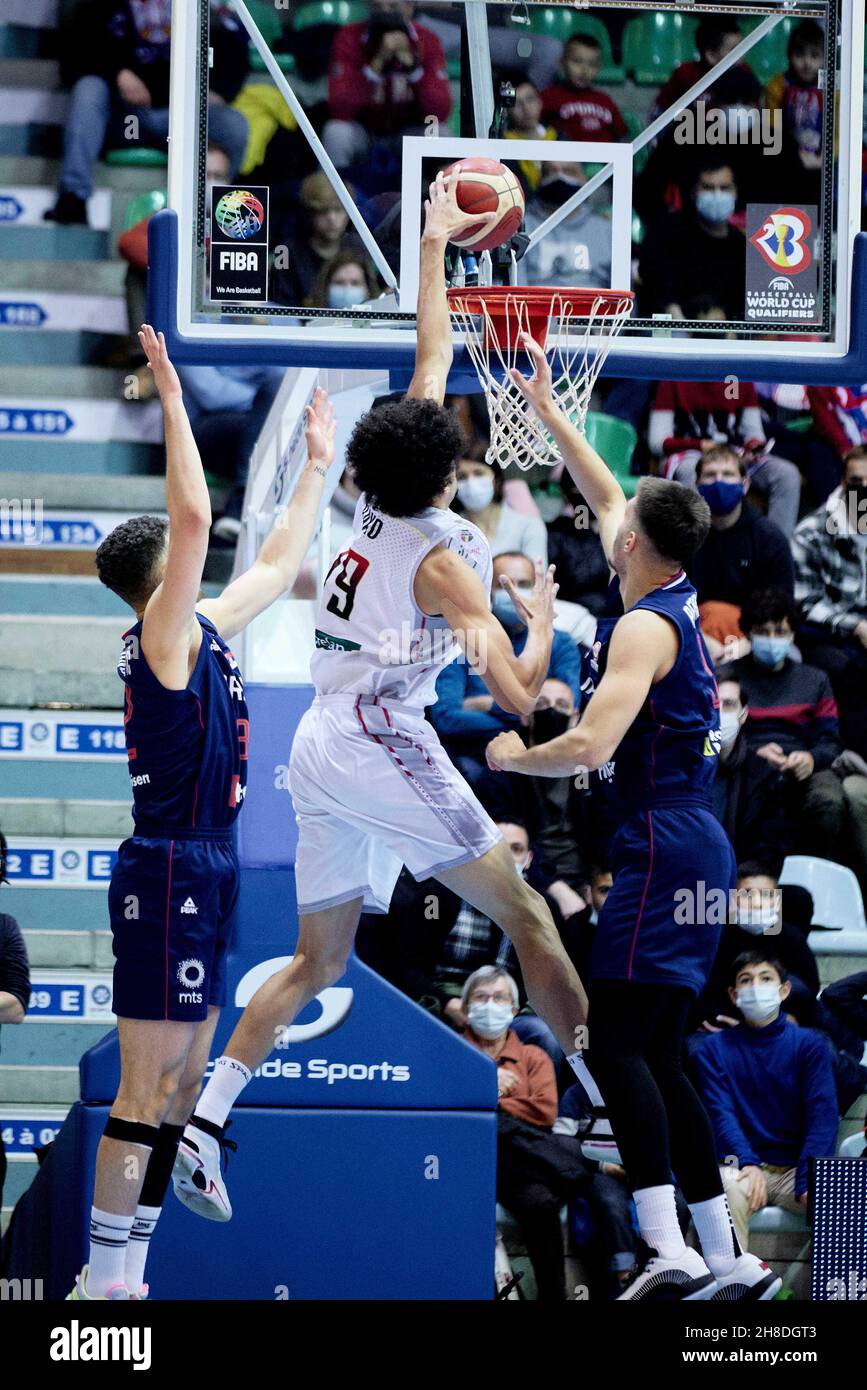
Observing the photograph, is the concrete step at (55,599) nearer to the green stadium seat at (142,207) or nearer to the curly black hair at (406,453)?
the green stadium seat at (142,207)

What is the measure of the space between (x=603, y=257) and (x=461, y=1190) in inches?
121

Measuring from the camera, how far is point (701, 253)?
20.8ft

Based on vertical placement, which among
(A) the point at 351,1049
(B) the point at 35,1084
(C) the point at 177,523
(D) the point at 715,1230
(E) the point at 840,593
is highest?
(C) the point at 177,523

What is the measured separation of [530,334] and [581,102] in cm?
118

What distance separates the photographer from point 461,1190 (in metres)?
6.10

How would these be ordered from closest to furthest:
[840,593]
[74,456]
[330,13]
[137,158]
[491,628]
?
1. [491,628]
2. [330,13]
3. [840,593]
4. [74,456]
5. [137,158]

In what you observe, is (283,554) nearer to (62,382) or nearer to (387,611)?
(387,611)

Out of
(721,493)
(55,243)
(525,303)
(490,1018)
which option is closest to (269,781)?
(490,1018)

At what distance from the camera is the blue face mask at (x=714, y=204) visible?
6.35 m

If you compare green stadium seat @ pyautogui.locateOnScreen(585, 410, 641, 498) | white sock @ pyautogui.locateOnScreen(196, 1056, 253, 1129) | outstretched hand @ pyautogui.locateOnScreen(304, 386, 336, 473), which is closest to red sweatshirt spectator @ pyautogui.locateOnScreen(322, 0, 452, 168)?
outstretched hand @ pyautogui.locateOnScreen(304, 386, 336, 473)

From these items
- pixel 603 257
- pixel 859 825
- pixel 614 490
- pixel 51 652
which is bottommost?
pixel 859 825
